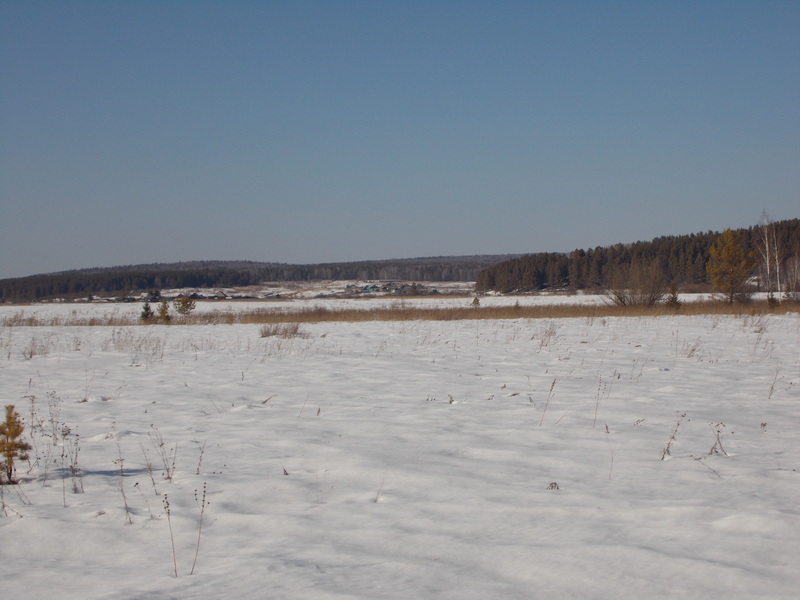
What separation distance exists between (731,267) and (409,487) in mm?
31835

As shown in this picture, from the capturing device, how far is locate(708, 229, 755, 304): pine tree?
30.3m

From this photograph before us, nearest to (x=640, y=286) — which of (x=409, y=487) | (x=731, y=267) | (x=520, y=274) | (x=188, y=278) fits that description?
(x=731, y=267)

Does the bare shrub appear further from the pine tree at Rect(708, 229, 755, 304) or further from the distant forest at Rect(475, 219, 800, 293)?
the distant forest at Rect(475, 219, 800, 293)

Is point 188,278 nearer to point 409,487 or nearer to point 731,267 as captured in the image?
point 731,267

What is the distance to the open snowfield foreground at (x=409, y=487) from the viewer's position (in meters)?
2.70

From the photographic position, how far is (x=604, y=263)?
3366 inches

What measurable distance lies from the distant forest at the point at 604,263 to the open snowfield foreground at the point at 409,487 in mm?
65265

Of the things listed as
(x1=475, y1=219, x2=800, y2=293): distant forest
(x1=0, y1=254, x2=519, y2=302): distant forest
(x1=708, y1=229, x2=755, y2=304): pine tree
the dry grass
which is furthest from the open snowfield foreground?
(x1=0, y1=254, x2=519, y2=302): distant forest

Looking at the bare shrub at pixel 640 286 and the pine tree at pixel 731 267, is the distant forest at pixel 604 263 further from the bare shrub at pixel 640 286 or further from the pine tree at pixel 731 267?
the bare shrub at pixel 640 286

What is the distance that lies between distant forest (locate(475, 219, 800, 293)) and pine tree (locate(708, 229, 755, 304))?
3640 cm

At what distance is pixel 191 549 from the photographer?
306 centimetres

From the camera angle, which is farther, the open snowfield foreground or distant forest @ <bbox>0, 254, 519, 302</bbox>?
distant forest @ <bbox>0, 254, 519, 302</bbox>

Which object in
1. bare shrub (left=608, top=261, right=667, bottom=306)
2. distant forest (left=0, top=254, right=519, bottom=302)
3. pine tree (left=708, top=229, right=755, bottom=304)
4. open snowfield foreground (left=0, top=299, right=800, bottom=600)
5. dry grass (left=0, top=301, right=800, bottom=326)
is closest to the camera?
open snowfield foreground (left=0, top=299, right=800, bottom=600)

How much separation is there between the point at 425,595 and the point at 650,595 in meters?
0.97
